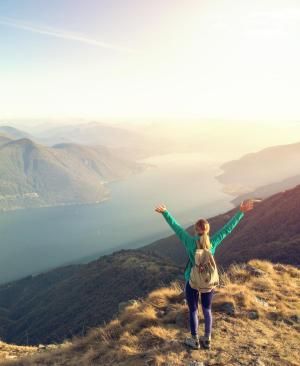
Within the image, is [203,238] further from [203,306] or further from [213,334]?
[213,334]

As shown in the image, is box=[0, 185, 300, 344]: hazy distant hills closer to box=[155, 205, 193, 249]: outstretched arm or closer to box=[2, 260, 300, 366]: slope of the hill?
box=[2, 260, 300, 366]: slope of the hill

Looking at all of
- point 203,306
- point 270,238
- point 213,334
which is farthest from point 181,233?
point 270,238

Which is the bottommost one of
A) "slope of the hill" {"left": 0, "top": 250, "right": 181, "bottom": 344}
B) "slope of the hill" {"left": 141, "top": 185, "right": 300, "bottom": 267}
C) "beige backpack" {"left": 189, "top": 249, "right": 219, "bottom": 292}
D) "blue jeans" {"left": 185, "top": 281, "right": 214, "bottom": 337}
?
"slope of the hill" {"left": 0, "top": 250, "right": 181, "bottom": 344}

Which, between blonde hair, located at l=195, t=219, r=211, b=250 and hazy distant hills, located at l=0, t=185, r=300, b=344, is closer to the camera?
blonde hair, located at l=195, t=219, r=211, b=250

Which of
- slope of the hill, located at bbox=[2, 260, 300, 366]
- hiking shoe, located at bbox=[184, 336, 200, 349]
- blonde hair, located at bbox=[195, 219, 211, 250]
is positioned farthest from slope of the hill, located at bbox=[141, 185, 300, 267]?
blonde hair, located at bbox=[195, 219, 211, 250]

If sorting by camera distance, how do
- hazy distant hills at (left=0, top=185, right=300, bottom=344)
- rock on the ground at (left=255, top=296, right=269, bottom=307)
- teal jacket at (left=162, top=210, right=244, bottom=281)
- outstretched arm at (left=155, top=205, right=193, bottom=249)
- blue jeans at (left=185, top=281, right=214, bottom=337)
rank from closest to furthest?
teal jacket at (left=162, top=210, right=244, bottom=281) < outstretched arm at (left=155, top=205, right=193, bottom=249) < blue jeans at (left=185, top=281, right=214, bottom=337) < rock on the ground at (left=255, top=296, right=269, bottom=307) < hazy distant hills at (left=0, top=185, right=300, bottom=344)

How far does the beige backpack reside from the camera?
1116cm

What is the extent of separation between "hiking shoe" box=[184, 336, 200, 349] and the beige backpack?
6.78ft

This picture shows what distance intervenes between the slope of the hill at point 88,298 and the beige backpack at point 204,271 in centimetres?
4920

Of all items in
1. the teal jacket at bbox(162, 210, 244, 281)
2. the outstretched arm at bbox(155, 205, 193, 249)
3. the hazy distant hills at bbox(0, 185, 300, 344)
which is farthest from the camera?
the hazy distant hills at bbox(0, 185, 300, 344)

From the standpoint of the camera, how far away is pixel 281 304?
16031 millimetres

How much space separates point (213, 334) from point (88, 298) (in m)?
83.3

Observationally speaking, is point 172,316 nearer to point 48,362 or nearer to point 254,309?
point 254,309

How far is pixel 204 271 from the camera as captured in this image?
11.2 m
